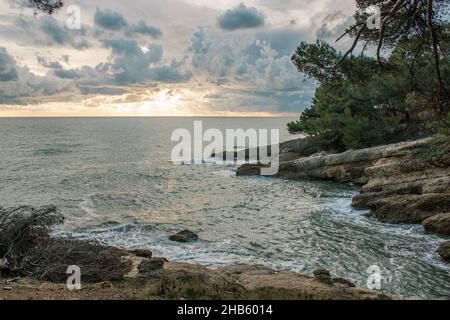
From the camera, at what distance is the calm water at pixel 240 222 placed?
18.8 metres

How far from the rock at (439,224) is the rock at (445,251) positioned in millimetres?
3268

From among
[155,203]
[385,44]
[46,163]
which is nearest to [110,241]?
[155,203]

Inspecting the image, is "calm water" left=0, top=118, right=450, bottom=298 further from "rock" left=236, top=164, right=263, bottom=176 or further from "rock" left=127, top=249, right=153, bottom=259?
"rock" left=127, top=249, right=153, bottom=259

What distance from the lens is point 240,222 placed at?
2747cm

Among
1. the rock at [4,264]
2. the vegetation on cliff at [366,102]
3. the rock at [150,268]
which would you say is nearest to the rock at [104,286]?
the rock at [150,268]

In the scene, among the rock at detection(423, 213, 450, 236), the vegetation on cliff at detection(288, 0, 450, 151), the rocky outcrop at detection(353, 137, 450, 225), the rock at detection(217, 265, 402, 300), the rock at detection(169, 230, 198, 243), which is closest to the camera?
the rock at detection(217, 265, 402, 300)

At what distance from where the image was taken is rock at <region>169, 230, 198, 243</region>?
914 inches

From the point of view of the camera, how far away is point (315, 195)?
35312 mm

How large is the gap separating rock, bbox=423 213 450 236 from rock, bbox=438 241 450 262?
10.7 feet

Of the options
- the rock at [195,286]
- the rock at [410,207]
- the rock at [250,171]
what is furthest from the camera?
the rock at [250,171]

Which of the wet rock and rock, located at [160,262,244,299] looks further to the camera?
the wet rock

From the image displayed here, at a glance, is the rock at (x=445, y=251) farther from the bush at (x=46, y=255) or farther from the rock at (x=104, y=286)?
the rock at (x=104, y=286)

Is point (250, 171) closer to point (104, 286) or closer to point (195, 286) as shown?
point (104, 286)

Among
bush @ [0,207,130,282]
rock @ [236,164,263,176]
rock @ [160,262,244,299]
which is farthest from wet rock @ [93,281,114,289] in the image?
rock @ [236,164,263,176]
